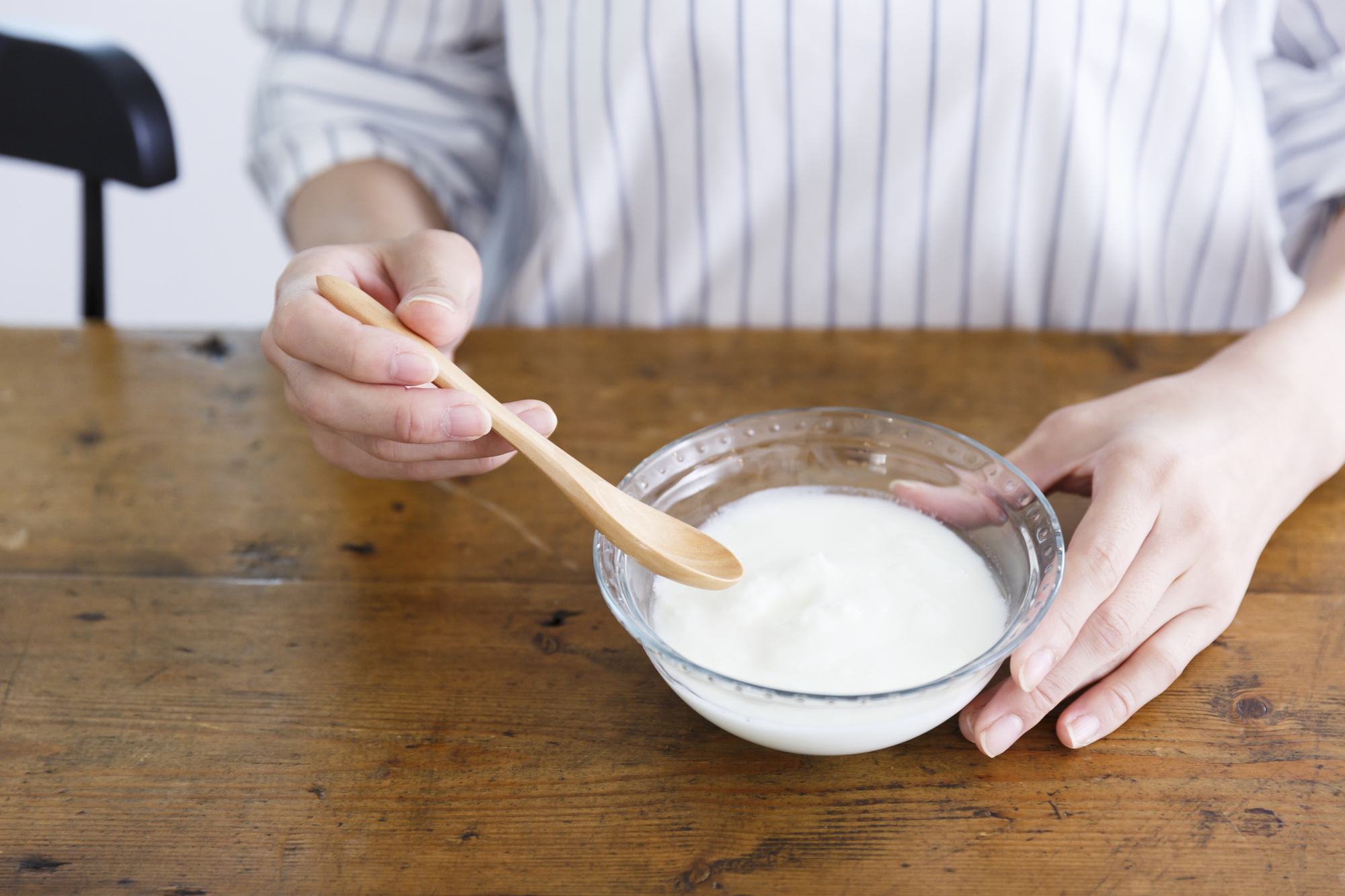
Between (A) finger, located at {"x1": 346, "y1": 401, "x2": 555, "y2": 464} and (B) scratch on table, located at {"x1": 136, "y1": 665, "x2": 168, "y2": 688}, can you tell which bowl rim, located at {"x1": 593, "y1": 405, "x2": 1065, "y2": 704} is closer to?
(A) finger, located at {"x1": 346, "y1": 401, "x2": 555, "y2": 464}

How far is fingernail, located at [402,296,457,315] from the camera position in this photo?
61 cm

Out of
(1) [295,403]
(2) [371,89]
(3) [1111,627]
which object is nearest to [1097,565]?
(3) [1111,627]

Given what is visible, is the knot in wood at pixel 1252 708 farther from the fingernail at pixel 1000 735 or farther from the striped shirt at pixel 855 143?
the striped shirt at pixel 855 143

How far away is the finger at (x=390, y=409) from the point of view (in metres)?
0.57

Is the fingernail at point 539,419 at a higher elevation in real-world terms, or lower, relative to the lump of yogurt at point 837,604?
higher

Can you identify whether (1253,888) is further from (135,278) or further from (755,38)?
(135,278)

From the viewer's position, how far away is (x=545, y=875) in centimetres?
52

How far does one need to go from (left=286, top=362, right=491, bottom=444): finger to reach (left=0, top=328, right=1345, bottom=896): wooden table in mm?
155

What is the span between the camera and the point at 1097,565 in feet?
1.92

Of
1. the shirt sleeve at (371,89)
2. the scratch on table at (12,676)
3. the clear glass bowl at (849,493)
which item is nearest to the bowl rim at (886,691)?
the clear glass bowl at (849,493)

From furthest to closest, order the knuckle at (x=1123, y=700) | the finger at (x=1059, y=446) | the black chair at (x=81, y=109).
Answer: the black chair at (x=81, y=109) → the finger at (x=1059, y=446) → the knuckle at (x=1123, y=700)

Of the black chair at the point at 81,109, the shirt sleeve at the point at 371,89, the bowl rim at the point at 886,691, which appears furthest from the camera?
the shirt sleeve at the point at 371,89

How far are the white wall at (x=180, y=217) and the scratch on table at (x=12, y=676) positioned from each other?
1957 millimetres

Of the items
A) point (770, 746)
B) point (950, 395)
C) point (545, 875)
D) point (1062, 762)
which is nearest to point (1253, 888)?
point (1062, 762)
